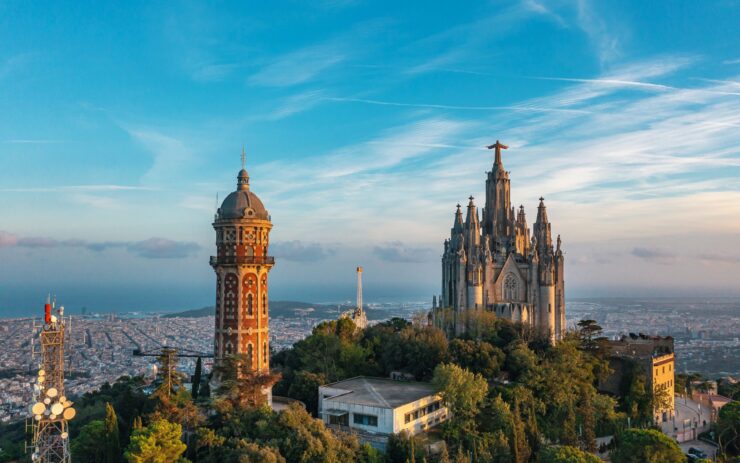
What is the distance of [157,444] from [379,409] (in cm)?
1297

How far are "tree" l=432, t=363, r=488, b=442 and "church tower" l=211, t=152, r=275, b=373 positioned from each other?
11728mm

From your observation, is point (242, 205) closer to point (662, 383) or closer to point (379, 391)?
point (379, 391)

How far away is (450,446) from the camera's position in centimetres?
3916

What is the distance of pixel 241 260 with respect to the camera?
42156mm

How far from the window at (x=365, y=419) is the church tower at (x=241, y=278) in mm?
6831

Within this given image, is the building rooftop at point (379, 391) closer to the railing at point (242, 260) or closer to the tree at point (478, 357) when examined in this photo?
the tree at point (478, 357)

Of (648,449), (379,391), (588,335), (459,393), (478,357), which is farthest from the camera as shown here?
(588,335)

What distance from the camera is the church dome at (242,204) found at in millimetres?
42438

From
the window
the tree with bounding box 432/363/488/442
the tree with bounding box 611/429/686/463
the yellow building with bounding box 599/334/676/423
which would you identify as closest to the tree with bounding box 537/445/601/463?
the tree with bounding box 611/429/686/463

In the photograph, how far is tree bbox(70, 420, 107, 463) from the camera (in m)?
35.0

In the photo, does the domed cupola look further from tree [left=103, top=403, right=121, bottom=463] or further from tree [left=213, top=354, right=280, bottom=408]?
tree [left=103, top=403, right=121, bottom=463]

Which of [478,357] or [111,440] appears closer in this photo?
[111,440]

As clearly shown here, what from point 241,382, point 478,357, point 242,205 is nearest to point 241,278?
point 242,205

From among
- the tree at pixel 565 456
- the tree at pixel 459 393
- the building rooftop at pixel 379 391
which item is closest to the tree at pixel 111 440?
the building rooftop at pixel 379 391
